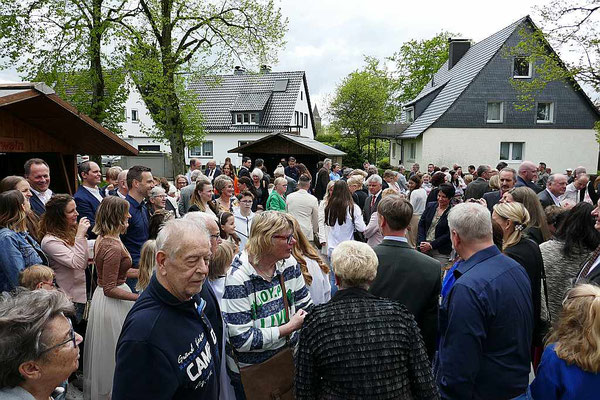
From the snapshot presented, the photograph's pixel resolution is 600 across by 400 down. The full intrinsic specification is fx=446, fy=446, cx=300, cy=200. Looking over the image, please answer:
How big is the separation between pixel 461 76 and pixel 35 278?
1334 inches

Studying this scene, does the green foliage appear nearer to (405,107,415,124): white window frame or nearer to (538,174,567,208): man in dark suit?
(405,107,415,124): white window frame

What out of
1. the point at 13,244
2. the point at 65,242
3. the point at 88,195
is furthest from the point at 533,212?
the point at 88,195

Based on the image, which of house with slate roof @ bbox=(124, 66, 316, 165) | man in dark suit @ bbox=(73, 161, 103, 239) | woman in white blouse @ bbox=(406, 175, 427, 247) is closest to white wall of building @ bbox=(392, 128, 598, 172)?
house with slate roof @ bbox=(124, 66, 316, 165)

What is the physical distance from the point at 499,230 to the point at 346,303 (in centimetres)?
220

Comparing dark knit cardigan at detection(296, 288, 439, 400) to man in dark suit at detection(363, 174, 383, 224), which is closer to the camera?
dark knit cardigan at detection(296, 288, 439, 400)

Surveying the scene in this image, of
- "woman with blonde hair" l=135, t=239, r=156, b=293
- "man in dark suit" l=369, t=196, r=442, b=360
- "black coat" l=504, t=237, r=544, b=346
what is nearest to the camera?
"man in dark suit" l=369, t=196, r=442, b=360

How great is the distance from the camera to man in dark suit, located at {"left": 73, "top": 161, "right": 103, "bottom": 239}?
5.91 m

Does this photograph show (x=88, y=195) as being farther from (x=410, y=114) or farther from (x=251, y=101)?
(x=251, y=101)

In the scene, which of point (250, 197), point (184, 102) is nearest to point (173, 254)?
point (250, 197)

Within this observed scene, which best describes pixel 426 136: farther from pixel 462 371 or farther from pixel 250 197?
pixel 462 371

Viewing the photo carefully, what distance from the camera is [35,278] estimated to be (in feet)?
11.3

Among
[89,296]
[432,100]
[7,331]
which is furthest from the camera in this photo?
[432,100]

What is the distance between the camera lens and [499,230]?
406 cm

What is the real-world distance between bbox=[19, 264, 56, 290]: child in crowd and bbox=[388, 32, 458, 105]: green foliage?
50039 millimetres
